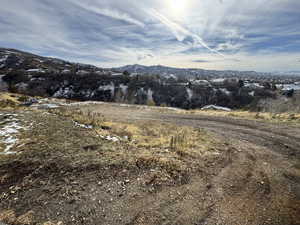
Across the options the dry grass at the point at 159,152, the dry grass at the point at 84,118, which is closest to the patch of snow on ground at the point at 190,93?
the dry grass at the point at 84,118

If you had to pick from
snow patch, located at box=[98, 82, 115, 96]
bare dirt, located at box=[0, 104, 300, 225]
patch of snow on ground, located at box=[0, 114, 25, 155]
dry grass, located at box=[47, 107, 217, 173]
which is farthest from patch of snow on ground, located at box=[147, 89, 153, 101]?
bare dirt, located at box=[0, 104, 300, 225]

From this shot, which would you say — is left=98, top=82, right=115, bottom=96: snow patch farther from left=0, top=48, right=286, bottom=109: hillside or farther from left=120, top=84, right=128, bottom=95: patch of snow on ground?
left=120, top=84, right=128, bottom=95: patch of snow on ground

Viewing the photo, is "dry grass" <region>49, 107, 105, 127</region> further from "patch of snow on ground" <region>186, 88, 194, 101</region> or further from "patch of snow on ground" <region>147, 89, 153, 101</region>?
"patch of snow on ground" <region>186, 88, 194, 101</region>

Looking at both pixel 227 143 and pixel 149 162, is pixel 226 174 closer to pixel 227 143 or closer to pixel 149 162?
pixel 149 162

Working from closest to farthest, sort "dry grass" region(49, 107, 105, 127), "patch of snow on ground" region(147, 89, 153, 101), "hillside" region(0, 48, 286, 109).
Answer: "dry grass" region(49, 107, 105, 127) < "patch of snow on ground" region(147, 89, 153, 101) < "hillside" region(0, 48, 286, 109)

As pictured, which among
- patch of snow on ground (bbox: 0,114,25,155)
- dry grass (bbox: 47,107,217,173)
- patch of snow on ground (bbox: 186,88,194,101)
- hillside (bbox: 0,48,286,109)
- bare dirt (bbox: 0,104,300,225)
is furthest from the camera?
patch of snow on ground (bbox: 186,88,194,101)

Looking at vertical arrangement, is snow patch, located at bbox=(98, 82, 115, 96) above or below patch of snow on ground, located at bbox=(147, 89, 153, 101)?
above

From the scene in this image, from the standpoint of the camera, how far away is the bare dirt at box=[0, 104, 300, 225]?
3.34 metres

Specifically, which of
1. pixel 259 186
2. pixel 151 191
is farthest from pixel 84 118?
pixel 259 186

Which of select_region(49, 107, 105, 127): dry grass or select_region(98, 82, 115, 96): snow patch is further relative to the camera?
select_region(98, 82, 115, 96): snow patch

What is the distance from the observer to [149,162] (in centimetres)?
541

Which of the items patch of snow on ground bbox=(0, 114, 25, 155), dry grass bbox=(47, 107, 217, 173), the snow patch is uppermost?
patch of snow on ground bbox=(0, 114, 25, 155)

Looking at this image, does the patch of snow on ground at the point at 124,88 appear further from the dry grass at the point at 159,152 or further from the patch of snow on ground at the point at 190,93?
the dry grass at the point at 159,152

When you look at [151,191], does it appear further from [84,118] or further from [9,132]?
[84,118]
